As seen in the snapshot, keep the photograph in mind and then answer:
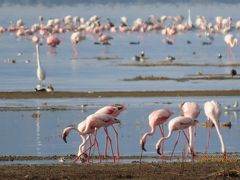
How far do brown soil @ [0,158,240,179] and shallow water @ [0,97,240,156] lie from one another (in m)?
2.07

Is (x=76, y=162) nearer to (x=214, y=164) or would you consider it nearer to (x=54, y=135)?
(x=214, y=164)

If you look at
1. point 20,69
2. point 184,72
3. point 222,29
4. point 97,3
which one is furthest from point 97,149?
point 97,3

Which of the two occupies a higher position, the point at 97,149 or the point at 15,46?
the point at 15,46

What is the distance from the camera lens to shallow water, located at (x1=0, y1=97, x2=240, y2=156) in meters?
17.1

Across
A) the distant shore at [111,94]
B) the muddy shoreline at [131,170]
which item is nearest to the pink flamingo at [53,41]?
the distant shore at [111,94]

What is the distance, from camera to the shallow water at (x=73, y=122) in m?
17.1

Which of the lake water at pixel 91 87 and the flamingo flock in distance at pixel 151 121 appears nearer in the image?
the flamingo flock in distance at pixel 151 121

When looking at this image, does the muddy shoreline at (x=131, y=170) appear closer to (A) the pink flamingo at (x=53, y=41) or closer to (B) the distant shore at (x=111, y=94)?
(B) the distant shore at (x=111, y=94)

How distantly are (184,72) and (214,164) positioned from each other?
19316 mm

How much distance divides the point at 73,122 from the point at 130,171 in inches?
285

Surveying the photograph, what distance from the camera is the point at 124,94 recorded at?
26.3 m

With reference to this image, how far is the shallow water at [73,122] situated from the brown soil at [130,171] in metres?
2.07

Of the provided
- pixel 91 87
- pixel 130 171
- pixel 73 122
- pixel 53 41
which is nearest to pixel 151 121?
pixel 130 171

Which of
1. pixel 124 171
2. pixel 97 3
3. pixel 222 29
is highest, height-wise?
pixel 97 3
